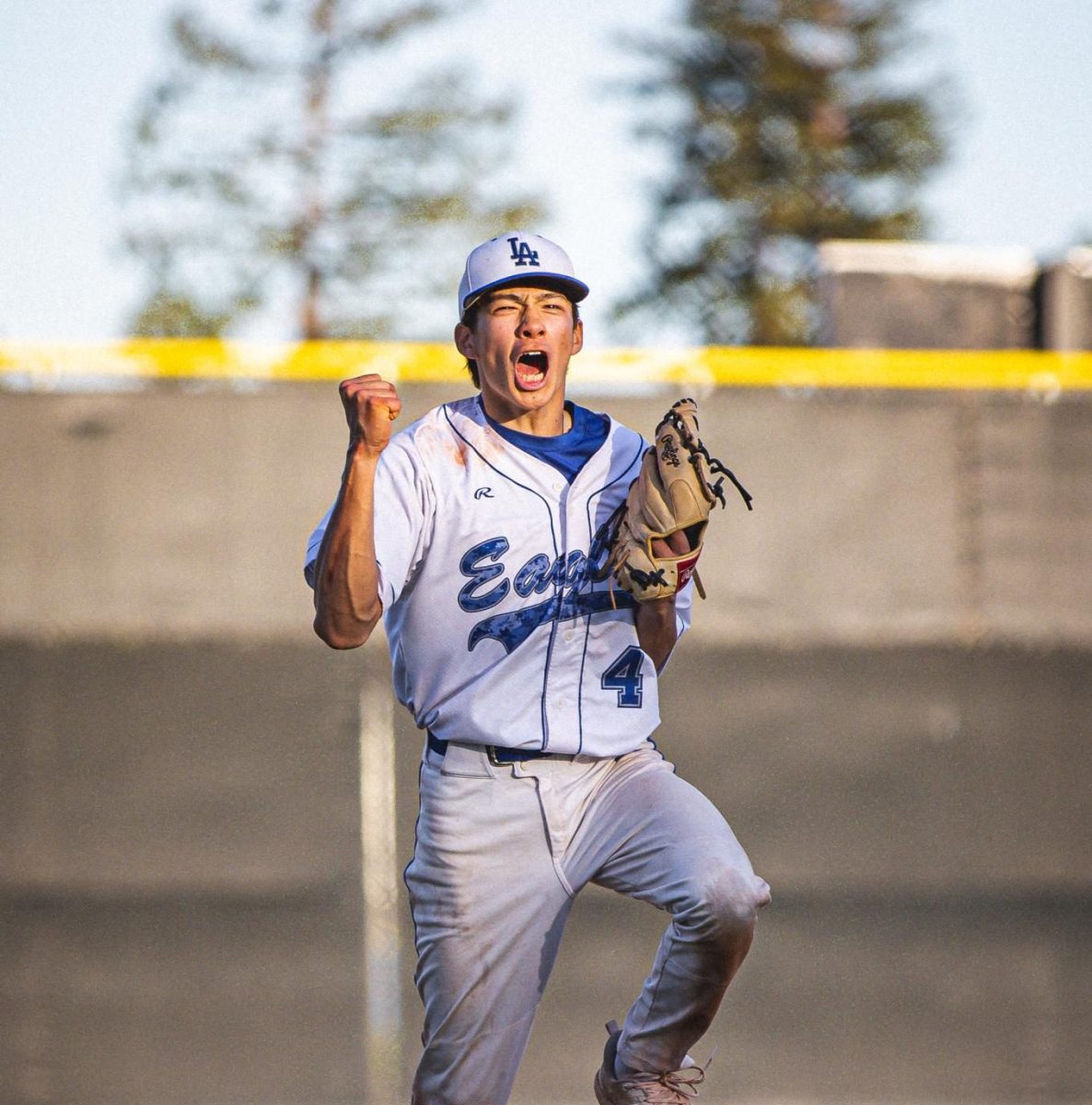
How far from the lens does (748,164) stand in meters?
29.3

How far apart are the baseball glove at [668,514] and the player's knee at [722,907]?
22.7 inches

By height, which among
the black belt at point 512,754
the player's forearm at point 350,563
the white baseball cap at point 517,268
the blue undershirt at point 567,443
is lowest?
the black belt at point 512,754

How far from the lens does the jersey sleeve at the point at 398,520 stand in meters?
3.21

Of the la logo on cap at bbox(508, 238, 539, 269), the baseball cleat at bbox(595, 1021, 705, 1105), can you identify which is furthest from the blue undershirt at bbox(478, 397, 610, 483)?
the baseball cleat at bbox(595, 1021, 705, 1105)

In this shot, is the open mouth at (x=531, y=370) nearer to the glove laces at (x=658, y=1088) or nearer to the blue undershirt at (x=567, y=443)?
the blue undershirt at (x=567, y=443)

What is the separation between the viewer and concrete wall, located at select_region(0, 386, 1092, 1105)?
16.5 feet

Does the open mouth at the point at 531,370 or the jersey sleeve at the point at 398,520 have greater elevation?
the open mouth at the point at 531,370

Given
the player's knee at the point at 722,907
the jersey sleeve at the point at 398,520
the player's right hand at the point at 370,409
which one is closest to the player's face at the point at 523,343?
the jersey sleeve at the point at 398,520

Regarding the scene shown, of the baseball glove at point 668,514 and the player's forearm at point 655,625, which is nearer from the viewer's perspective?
the baseball glove at point 668,514

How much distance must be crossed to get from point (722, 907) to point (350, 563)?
97 cm

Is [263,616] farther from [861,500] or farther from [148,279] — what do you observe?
[148,279]

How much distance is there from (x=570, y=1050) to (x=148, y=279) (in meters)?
19.8

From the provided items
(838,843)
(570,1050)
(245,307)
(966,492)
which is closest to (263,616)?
(570,1050)

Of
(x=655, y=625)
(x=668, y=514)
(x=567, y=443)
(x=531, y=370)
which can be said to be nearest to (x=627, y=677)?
(x=655, y=625)
